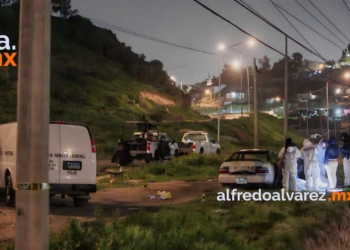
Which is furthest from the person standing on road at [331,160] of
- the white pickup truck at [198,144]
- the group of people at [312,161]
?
the white pickup truck at [198,144]

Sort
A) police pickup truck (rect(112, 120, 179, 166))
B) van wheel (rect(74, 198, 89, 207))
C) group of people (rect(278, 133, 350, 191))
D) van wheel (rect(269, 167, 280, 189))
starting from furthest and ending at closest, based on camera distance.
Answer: police pickup truck (rect(112, 120, 179, 166))
van wheel (rect(269, 167, 280, 189))
group of people (rect(278, 133, 350, 191))
van wheel (rect(74, 198, 89, 207))

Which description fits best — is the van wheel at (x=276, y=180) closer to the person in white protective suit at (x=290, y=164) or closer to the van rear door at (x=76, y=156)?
the person in white protective suit at (x=290, y=164)

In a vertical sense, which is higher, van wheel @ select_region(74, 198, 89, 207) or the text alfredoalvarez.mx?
the text alfredoalvarez.mx

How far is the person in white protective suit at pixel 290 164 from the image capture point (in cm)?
1443

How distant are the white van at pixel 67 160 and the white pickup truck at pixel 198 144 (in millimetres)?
17220

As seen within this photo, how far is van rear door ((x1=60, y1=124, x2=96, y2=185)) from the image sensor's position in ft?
37.8

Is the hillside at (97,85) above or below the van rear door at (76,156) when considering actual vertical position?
above

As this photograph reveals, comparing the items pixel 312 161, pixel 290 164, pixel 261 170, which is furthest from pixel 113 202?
pixel 312 161

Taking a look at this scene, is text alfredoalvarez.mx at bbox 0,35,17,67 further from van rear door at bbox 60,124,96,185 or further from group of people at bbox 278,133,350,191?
van rear door at bbox 60,124,96,185

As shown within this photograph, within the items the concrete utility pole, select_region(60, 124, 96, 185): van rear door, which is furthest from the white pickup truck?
the concrete utility pole

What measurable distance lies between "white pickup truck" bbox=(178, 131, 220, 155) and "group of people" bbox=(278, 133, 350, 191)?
12.6m

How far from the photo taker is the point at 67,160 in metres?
11.5

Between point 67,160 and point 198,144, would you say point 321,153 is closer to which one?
point 67,160

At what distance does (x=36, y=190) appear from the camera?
15.9 ft
